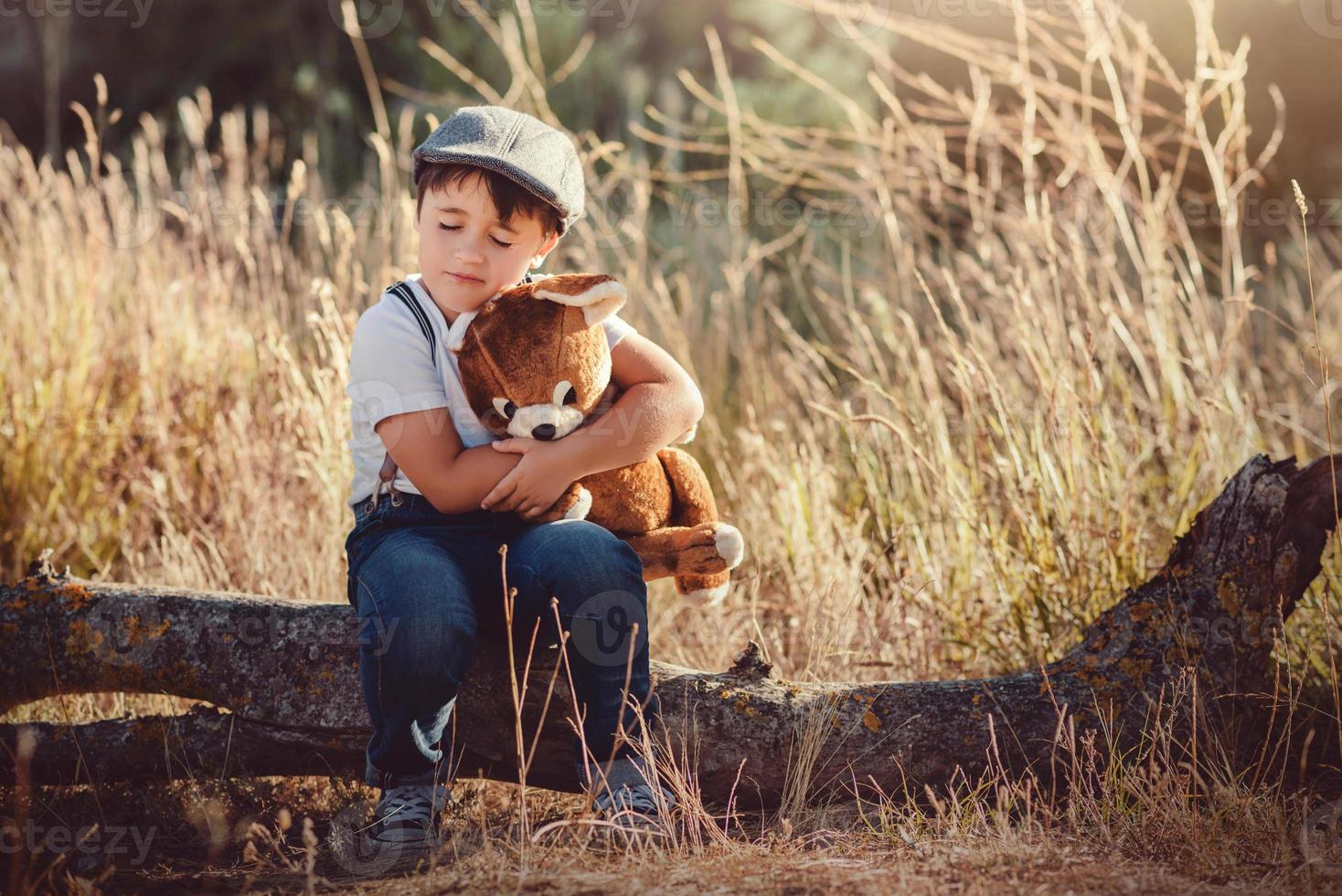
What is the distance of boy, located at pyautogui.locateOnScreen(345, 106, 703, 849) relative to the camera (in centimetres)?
194

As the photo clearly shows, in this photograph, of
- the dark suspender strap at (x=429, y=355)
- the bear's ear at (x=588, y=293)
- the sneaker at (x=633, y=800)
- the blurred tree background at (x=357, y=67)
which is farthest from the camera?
the blurred tree background at (x=357, y=67)

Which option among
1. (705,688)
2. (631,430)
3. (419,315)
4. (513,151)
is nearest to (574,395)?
(631,430)

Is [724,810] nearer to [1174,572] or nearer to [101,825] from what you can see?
[1174,572]

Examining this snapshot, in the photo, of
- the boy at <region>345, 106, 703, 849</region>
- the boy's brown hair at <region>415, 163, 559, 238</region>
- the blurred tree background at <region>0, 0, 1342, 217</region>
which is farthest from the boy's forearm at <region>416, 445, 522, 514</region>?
the blurred tree background at <region>0, 0, 1342, 217</region>

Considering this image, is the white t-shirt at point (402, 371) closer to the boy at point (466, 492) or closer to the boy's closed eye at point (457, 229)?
the boy at point (466, 492)

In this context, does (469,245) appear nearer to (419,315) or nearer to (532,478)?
(419,315)

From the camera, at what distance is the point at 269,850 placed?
2.04 metres

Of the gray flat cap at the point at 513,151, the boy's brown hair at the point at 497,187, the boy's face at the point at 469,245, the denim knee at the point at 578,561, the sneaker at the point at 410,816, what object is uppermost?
the gray flat cap at the point at 513,151

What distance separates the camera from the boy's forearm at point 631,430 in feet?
6.69

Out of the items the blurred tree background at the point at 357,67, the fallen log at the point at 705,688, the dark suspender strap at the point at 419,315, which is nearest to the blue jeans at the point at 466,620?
the fallen log at the point at 705,688

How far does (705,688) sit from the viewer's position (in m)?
2.18

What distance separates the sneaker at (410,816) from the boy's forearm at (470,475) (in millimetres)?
507

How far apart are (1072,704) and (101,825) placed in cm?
189

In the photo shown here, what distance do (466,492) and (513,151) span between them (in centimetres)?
62
